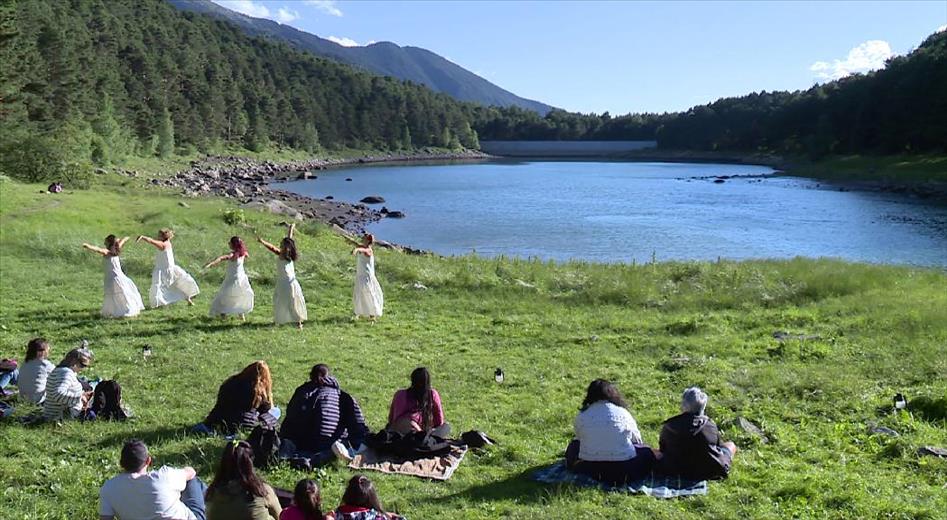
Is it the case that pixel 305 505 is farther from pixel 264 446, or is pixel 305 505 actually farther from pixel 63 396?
pixel 63 396

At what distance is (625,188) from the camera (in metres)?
97.6

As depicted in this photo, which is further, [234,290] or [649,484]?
[234,290]

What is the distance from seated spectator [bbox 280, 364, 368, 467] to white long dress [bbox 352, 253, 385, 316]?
9.45 m

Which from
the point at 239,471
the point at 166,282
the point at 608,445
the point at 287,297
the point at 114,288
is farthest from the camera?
the point at 166,282

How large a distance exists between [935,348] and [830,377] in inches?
150

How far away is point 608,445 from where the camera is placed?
28.9ft

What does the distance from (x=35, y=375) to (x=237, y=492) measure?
6259mm

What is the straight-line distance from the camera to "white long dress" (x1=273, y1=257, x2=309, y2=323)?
58.3 ft

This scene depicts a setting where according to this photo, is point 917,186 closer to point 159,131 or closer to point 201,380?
point 201,380

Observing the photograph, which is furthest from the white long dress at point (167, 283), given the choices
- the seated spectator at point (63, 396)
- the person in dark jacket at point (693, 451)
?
the person in dark jacket at point (693, 451)

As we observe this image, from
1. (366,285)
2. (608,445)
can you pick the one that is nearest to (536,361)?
(366,285)

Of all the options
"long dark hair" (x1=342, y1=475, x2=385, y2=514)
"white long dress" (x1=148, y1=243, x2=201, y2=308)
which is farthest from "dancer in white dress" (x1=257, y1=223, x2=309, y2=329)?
"long dark hair" (x1=342, y1=475, x2=385, y2=514)

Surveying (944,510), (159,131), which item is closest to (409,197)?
(159,131)

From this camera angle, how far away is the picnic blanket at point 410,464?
9172 mm
